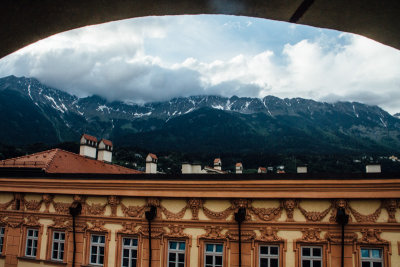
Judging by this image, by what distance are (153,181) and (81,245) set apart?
4.65 meters

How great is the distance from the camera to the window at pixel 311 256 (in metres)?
12.9

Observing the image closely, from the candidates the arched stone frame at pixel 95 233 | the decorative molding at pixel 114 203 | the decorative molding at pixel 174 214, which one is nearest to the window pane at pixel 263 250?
the decorative molding at pixel 174 214

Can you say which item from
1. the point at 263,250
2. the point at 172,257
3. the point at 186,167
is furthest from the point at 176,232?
the point at 186,167

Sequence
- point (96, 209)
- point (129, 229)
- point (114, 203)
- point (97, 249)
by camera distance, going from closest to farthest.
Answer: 1. point (129, 229)
2. point (114, 203)
3. point (97, 249)
4. point (96, 209)

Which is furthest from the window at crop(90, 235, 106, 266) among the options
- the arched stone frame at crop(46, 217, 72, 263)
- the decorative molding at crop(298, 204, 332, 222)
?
the decorative molding at crop(298, 204, 332, 222)

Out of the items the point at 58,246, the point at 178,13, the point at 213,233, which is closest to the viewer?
the point at 178,13

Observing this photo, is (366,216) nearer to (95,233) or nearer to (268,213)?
(268,213)

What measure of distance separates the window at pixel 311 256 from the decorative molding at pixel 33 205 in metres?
12.3

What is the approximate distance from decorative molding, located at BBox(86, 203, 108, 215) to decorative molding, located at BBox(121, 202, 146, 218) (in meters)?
1.07

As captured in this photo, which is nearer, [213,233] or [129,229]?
[213,233]

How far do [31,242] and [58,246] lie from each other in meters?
1.72

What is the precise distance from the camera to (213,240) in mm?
13695

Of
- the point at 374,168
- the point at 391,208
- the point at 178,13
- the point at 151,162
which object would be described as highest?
the point at 151,162

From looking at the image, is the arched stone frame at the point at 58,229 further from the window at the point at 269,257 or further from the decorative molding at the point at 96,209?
the window at the point at 269,257
